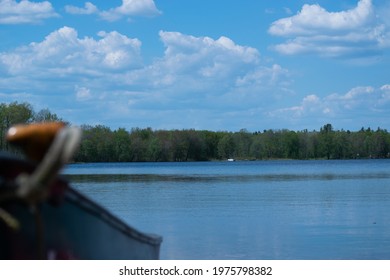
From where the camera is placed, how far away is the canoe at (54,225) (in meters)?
4.07

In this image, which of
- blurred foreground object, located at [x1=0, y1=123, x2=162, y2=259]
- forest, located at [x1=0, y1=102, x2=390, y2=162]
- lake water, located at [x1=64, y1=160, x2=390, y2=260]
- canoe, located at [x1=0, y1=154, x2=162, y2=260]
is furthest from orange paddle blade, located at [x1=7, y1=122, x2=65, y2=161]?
forest, located at [x1=0, y1=102, x2=390, y2=162]

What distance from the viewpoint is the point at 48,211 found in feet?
15.2

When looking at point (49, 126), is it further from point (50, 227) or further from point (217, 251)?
point (217, 251)

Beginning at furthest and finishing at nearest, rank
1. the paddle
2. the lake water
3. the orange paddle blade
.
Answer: the lake water, the orange paddle blade, the paddle

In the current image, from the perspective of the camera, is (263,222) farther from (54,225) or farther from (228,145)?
(228,145)

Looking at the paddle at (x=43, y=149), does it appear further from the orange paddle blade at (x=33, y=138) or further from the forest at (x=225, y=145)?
the forest at (x=225, y=145)

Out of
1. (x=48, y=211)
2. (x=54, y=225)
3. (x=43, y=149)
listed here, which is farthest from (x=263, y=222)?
(x=43, y=149)

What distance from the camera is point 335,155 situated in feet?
479

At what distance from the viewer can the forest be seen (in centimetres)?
11388

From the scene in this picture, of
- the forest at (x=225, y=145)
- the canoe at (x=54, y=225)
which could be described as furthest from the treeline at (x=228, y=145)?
the canoe at (x=54, y=225)

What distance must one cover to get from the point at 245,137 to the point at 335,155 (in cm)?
1646

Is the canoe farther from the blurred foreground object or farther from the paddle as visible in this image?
the paddle

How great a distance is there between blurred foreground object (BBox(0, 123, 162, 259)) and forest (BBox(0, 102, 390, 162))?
308 ft

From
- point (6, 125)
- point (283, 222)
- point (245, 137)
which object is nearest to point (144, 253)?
point (283, 222)
